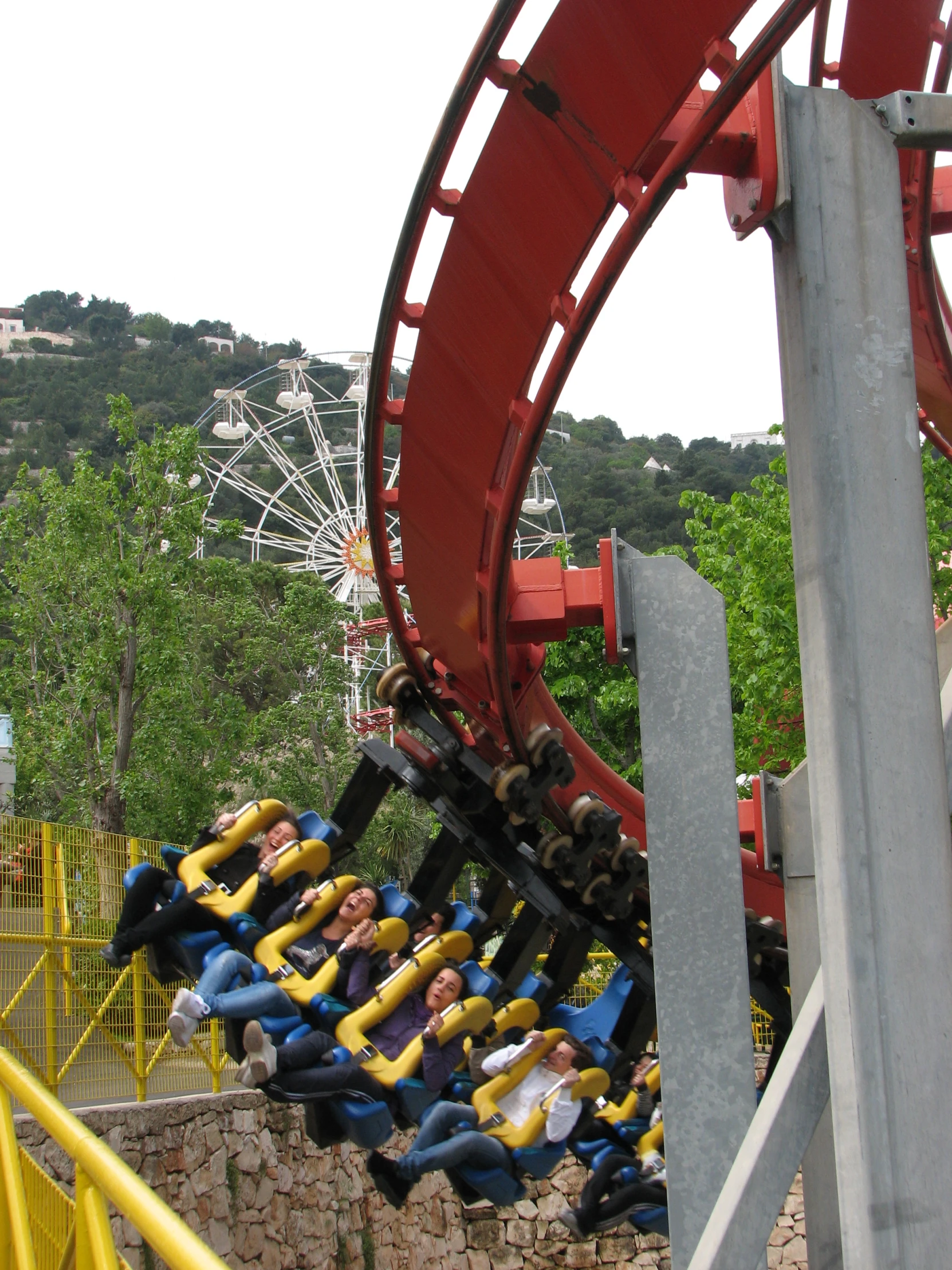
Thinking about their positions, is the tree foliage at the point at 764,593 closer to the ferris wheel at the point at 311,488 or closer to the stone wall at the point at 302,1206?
the stone wall at the point at 302,1206

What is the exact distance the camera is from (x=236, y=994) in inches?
216

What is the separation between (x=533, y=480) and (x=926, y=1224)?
1101 inches

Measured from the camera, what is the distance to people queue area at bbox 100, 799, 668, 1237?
18.2 feet

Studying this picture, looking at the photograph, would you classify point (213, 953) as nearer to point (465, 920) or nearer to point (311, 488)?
point (465, 920)

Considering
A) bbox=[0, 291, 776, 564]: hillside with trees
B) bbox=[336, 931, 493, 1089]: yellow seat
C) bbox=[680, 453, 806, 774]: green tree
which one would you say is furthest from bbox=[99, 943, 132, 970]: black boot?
bbox=[0, 291, 776, 564]: hillside with trees

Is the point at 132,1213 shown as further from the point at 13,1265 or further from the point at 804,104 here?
the point at 804,104

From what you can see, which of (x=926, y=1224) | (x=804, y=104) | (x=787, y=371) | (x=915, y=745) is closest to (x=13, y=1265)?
(x=926, y=1224)

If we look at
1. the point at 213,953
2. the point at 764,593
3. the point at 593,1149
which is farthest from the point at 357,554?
the point at 213,953

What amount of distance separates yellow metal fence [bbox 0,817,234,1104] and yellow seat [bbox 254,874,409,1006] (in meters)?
2.31

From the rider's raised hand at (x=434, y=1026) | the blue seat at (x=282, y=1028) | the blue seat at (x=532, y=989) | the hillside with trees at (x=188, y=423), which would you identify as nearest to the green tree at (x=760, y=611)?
the blue seat at (x=532, y=989)

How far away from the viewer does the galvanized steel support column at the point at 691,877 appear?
15.6 ft

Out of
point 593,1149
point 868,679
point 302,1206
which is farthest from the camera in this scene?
point 302,1206

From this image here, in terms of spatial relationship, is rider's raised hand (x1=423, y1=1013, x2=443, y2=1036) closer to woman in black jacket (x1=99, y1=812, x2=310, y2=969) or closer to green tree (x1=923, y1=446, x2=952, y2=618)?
woman in black jacket (x1=99, y1=812, x2=310, y2=969)

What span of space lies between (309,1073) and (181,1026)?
1.86 feet
